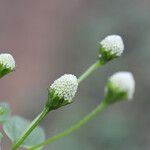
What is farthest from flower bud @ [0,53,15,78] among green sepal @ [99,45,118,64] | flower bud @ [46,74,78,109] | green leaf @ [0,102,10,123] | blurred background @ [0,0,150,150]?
blurred background @ [0,0,150,150]

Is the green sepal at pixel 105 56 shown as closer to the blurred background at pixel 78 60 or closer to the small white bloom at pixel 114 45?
the small white bloom at pixel 114 45

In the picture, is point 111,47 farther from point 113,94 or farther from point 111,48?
point 113,94

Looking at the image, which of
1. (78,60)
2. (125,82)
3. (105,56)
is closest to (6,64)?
(105,56)

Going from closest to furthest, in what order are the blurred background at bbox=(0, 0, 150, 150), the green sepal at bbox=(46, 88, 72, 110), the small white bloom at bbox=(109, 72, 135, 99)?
the small white bloom at bbox=(109, 72, 135, 99) → the green sepal at bbox=(46, 88, 72, 110) → the blurred background at bbox=(0, 0, 150, 150)

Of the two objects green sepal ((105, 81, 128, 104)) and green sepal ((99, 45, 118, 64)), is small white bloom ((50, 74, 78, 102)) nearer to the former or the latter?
green sepal ((105, 81, 128, 104))

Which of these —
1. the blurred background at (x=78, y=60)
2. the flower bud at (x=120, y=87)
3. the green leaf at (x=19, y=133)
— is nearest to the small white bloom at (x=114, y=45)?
the flower bud at (x=120, y=87)

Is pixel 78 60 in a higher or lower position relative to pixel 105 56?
lower

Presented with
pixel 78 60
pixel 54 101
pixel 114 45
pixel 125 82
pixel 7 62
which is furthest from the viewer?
pixel 78 60

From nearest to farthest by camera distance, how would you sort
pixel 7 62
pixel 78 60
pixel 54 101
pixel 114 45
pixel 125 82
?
pixel 125 82 < pixel 54 101 < pixel 7 62 < pixel 114 45 < pixel 78 60
